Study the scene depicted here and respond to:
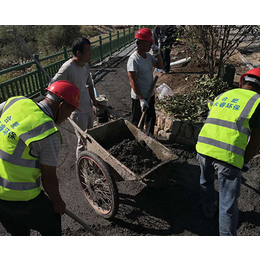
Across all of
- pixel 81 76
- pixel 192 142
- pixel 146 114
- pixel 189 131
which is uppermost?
pixel 81 76

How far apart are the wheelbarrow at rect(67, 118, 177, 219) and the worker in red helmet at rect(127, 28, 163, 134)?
0.75m

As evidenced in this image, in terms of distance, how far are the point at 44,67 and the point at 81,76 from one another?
4712 millimetres

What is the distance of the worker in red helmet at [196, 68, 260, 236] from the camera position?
262 cm

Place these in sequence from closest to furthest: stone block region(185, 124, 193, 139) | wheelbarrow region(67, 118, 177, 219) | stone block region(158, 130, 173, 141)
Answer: wheelbarrow region(67, 118, 177, 219)
stone block region(185, 124, 193, 139)
stone block region(158, 130, 173, 141)

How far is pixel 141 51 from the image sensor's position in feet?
14.7

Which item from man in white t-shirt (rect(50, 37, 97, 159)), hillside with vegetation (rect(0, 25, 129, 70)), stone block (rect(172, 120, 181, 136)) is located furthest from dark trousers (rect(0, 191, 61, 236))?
hillside with vegetation (rect(0, 25, 129, 70))

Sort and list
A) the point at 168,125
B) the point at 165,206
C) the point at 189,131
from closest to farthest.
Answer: the point at 165,206, the point at 189,131, the point at 168,125

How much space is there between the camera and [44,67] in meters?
8.13

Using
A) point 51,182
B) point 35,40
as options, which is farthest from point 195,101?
point 35,40

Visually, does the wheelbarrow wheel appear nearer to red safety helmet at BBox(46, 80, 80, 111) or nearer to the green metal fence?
red safety helmet at BBox(46, 80, 80, 111)

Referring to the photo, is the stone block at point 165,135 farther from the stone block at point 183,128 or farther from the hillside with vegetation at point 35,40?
the hillside with vegetation at point 35,40

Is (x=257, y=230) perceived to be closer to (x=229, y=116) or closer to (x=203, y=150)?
(x=203, y=150)

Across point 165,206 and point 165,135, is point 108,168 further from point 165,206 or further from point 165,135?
point 165,135

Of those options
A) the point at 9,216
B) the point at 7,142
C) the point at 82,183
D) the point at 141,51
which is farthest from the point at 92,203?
the point at 141,51
